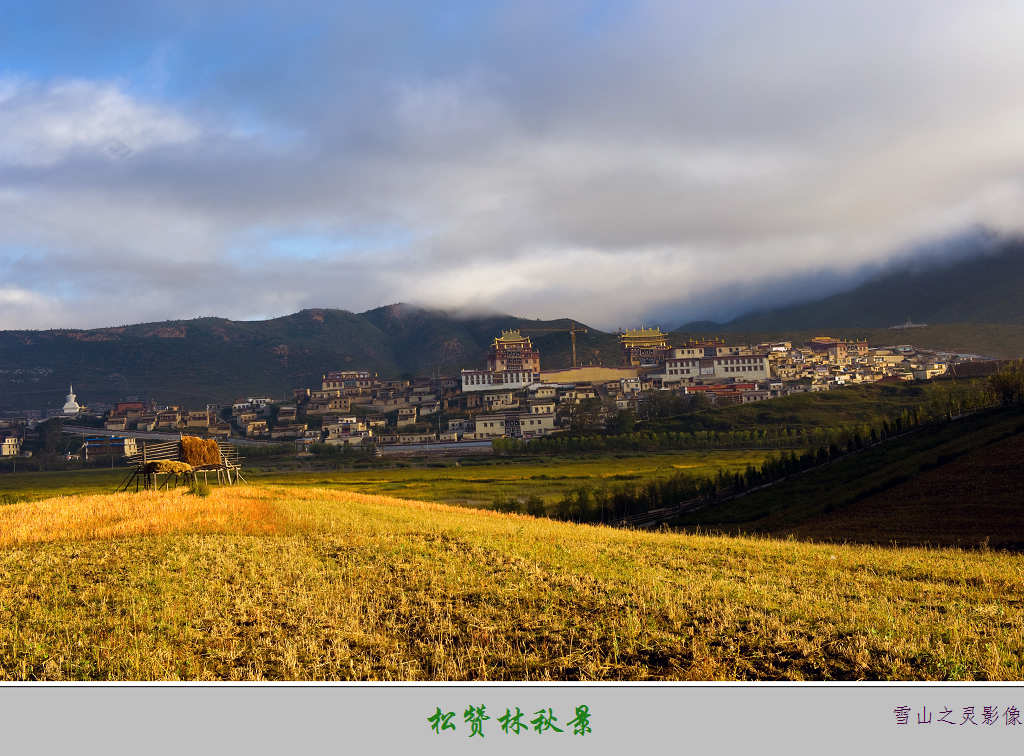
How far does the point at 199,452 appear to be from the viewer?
3453cm

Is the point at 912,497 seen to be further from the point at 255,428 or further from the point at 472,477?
the point at 255,428

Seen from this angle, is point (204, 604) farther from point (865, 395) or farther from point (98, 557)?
point (865, 395)

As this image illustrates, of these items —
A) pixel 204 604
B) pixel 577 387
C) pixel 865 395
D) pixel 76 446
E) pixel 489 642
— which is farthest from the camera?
pixel 577 387

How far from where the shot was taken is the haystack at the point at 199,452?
3400 cm

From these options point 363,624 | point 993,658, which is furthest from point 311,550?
point 993,658

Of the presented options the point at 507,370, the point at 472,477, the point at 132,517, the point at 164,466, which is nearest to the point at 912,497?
the point at 132,517

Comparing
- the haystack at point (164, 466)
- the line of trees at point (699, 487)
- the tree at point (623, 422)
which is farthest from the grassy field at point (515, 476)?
the haystack at point (164, 466)

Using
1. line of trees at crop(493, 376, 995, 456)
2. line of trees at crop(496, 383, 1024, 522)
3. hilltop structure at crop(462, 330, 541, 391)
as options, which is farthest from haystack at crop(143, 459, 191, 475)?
hilltop structure at crop(462, 330, 541, 391)

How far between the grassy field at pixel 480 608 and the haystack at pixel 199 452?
1648 cm

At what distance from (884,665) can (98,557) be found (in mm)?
14292

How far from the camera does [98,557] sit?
14367 mm

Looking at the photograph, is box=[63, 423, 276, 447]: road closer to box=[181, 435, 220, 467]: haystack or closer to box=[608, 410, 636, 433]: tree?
box=[608, 410, 636, 433]: tree

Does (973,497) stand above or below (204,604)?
below

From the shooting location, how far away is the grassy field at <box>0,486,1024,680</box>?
8141 millimetres
